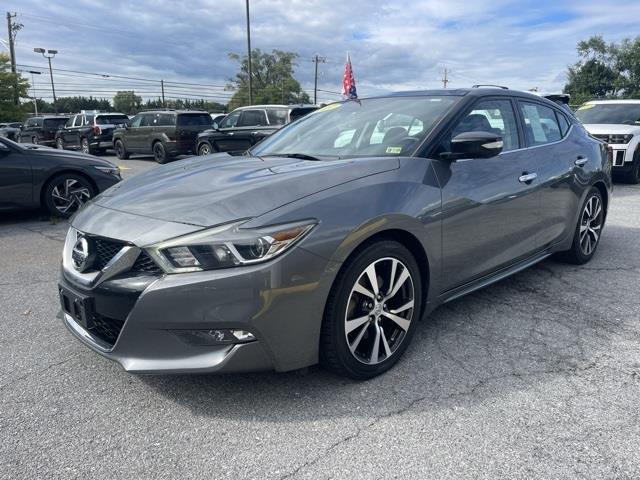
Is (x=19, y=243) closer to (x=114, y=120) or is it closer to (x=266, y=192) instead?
(x=266, y=192)

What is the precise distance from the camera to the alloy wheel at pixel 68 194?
7336 millimetres

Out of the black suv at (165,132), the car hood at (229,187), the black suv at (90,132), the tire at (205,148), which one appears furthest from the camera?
the black suv at (90,132)

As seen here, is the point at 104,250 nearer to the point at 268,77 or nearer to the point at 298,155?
the point at 298,155

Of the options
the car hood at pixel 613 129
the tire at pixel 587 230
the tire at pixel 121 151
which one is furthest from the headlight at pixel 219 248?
the tire at pixel 121 151

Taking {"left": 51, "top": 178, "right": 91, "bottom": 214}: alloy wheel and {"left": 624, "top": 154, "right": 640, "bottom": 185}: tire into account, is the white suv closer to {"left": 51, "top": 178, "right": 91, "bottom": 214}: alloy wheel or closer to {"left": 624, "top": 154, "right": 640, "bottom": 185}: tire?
{"left": 624, "top": 154, "right": 640, "bottom": 185}: tire

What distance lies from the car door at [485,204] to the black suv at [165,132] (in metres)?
14.6

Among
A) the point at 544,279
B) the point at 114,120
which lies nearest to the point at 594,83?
the point at 114,120

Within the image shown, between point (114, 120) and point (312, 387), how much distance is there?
22.5 metres

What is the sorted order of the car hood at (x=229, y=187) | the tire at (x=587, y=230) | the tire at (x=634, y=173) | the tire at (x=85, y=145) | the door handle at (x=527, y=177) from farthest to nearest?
the tire at (x=85, y=145)
the tire at (x=634, y=173)
the tire at (x=587, y=230)
the door handle at (x=527, y=177)
the car hood at (x=229, y=187)

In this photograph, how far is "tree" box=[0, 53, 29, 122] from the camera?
43.3 metres

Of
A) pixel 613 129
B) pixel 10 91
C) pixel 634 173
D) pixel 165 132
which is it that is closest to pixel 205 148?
pixel 165 132

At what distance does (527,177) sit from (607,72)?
5829 centimetres

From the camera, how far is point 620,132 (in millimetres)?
10672

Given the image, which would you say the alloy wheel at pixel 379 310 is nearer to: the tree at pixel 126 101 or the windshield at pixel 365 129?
the windshield at pixel 365 129
